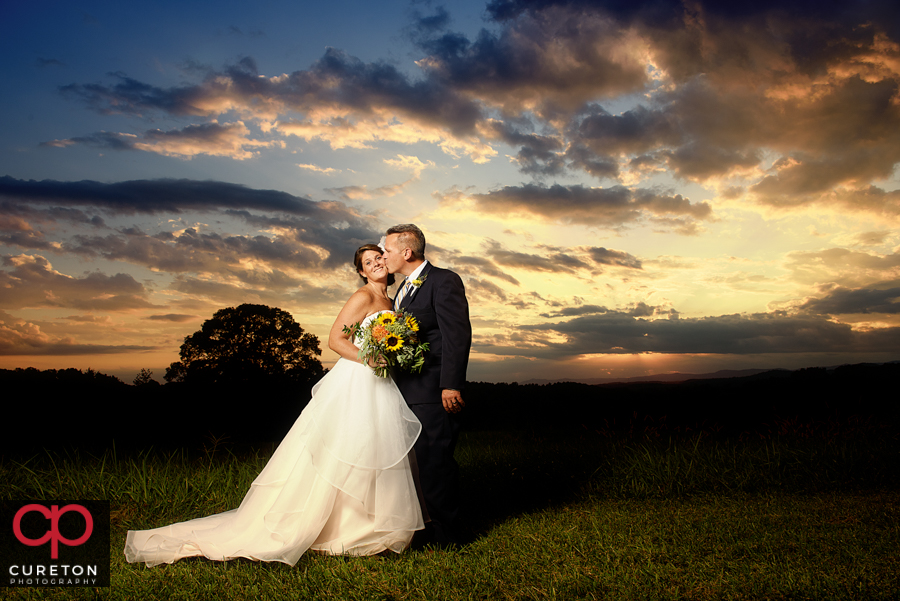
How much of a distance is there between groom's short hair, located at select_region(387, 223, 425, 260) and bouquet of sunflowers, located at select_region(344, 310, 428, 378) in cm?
59

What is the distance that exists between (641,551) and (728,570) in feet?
2.22

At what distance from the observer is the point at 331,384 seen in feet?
15.2

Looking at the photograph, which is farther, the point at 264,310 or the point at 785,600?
the point at 264,310

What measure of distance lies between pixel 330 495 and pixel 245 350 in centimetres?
1350

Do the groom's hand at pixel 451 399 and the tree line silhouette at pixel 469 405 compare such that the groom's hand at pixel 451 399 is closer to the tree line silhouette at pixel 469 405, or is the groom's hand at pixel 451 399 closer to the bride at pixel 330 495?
the bride at pixel 330 495

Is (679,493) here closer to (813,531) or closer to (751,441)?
(813,531)

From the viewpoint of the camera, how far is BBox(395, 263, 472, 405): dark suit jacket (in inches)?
180

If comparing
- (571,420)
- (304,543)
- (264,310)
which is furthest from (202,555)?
(264,310)

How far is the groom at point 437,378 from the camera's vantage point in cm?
459

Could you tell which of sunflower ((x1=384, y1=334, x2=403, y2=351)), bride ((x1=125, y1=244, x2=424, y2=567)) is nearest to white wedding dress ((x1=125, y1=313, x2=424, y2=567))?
bride ((x1=125, y1=244, x2=424, y2=567))

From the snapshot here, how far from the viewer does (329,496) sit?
433 cm

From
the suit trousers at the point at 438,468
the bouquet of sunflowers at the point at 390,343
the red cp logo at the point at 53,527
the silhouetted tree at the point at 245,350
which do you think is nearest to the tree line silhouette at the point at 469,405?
the silhouetted tree at the point at 245,350

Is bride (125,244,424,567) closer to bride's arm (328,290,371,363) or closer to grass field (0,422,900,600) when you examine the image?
bride's arm (328,290,371,363)

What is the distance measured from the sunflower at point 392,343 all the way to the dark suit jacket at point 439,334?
411 mm
